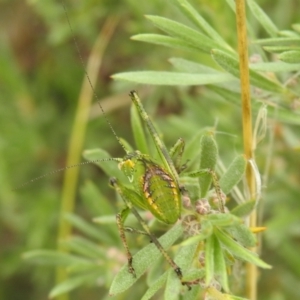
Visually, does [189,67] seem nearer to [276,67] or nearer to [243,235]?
[276,67]

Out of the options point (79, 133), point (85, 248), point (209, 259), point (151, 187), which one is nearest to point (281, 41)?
point (151, 187)

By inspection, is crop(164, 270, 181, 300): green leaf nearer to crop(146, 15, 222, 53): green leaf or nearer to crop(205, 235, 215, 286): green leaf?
crop(205, 235, 215, 286): green leaf

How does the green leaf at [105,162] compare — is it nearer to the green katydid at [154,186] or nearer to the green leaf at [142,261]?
the green katydid at [154,186]

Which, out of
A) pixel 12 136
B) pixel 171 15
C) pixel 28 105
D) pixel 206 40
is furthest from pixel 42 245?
pixel 206 40

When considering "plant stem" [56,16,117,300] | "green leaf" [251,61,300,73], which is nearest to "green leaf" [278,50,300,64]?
"green leaf" [251,61,300,73]

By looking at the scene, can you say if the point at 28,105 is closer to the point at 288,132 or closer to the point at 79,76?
the point at 79,76

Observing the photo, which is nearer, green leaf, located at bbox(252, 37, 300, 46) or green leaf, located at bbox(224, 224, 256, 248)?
green leaf, located at bbox(224, 224, 256, 248)

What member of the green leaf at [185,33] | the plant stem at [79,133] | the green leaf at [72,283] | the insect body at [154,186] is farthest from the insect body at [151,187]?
the plant stem at [79,133]
